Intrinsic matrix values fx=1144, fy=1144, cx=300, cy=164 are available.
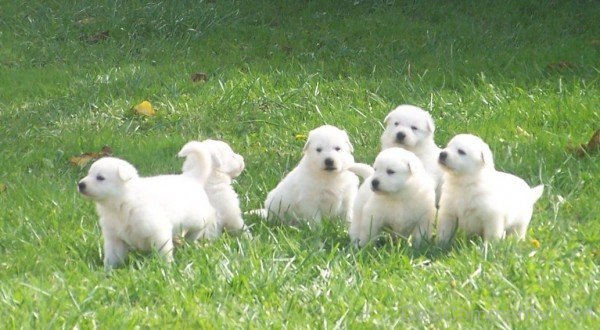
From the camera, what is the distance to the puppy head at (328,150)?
7.08 m

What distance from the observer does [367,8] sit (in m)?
13.5

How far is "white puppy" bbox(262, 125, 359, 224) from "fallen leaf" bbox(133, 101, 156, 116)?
264 cm

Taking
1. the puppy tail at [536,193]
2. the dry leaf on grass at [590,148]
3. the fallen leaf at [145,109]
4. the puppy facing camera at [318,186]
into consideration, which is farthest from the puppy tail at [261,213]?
the fallen leaf at [145,109]

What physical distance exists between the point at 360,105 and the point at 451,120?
3.11 feet

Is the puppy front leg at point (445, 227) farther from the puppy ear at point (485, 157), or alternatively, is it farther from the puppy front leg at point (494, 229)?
the puppy ear at point (485, 157)

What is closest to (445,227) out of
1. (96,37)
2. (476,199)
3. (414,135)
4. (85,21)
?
(476,199)

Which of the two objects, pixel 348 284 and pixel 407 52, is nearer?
pixel 348 284

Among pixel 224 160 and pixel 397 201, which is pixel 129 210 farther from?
pixel 397 201

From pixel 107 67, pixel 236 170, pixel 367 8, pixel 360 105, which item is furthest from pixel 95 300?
pixel 367 8

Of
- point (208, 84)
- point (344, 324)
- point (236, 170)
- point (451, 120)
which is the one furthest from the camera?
point (208, 84)

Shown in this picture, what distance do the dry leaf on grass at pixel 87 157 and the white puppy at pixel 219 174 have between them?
1464 mm

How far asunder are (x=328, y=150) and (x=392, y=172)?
2.37 ft

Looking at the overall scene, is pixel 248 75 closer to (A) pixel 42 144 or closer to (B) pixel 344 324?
(A) pixel 42 144

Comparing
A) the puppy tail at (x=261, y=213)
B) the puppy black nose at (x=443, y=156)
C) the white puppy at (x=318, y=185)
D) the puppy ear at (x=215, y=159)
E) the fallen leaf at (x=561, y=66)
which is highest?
the puppy ear at (x=215, y=159)
